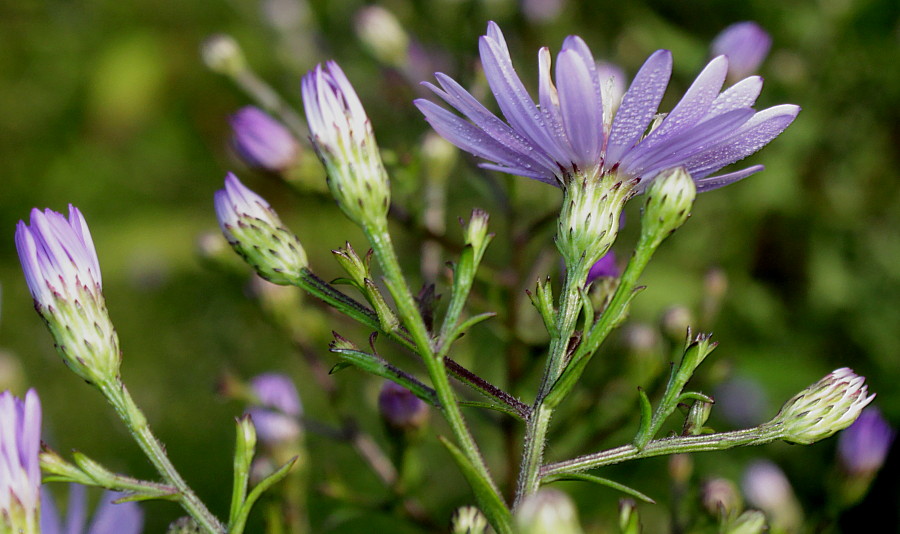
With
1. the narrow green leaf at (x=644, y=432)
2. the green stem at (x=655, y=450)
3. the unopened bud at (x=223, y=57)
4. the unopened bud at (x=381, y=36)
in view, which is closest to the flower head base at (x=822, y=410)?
the green stem at (x=655, y=450)

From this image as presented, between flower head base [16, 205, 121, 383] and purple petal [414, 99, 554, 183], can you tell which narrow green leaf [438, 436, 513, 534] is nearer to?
purple petal [414, 99, 554, 183]

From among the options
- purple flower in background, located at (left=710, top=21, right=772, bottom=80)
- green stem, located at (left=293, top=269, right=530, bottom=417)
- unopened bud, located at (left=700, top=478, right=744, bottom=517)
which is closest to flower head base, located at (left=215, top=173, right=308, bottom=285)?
green stem, located at (left=293, top=269, right=530, bottom=417)

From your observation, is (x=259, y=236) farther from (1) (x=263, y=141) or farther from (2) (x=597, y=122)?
(1) (x=263, y=141)

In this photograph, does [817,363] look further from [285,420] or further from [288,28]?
[288,28]

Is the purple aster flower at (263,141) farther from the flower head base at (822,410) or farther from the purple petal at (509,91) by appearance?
the flower head base at (822,410)

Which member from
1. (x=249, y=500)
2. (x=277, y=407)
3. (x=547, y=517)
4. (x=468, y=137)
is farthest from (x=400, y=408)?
(x=547, y=517)
